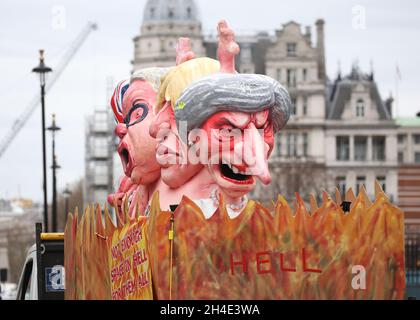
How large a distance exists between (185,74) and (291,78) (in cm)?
6961

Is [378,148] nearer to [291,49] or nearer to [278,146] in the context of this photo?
[278,146]

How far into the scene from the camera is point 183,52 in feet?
50.5

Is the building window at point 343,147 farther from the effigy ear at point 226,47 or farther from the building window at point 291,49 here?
the effigy ear at point 226,47

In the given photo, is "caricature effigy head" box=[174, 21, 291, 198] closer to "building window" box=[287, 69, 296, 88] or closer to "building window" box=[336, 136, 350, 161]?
"building window" box=[287, 69, 296, 88]

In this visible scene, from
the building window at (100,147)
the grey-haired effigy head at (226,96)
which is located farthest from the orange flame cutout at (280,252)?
the building window at (100,147)

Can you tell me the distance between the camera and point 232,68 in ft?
44.4

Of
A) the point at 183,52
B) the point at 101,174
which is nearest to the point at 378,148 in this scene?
the point at 101,174

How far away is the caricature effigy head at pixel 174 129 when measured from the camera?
555 inches

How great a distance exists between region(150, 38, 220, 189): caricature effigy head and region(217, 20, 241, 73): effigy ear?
623 millimetres

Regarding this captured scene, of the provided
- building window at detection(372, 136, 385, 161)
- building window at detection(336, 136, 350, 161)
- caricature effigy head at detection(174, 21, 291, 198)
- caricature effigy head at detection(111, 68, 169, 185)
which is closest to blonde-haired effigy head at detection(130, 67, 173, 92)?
caricature effigy head at detection(111, 68, 169, 185)
